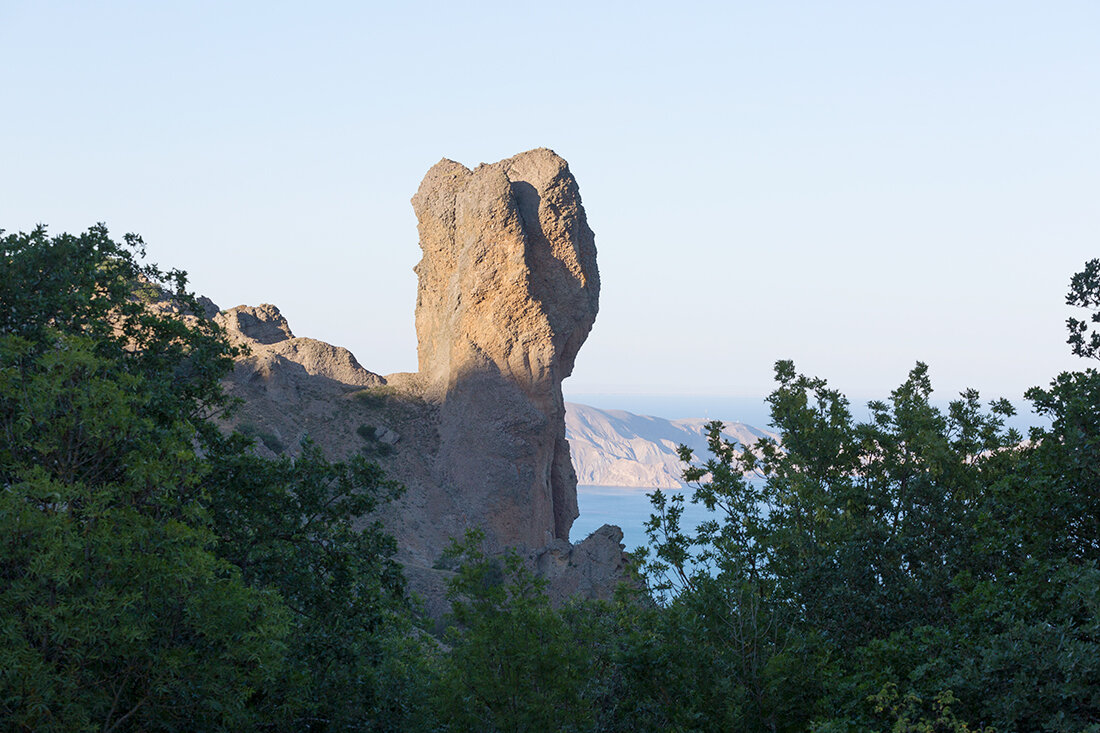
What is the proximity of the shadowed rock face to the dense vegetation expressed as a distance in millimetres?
36576

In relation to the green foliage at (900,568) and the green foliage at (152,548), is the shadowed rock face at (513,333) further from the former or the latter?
the green foliage at (152,548)

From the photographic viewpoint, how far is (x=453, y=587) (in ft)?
67.8

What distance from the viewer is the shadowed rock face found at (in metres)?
60.8

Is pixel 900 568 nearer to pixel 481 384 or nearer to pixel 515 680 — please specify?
pixel 515 680

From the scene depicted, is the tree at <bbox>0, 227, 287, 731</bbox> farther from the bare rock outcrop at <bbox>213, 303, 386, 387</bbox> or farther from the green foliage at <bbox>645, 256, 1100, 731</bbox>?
the bare rock outcrop at <bbox>213, 303, 386, 387</bbox>

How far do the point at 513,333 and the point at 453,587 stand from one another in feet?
139

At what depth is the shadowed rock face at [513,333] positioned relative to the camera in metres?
60.8

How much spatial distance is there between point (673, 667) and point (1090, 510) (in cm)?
713

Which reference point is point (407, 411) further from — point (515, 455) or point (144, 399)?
point (144, 399)

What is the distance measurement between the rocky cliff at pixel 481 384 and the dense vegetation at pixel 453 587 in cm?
3639

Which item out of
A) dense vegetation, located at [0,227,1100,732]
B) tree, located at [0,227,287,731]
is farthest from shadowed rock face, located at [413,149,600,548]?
tree, located at [0,227,287,731]

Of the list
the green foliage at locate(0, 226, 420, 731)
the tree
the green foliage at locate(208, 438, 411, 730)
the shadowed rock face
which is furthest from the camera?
the shadowed rock face

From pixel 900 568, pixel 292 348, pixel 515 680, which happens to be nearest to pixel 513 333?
pixel 292 348

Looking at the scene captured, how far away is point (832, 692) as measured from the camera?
54.2 feet
